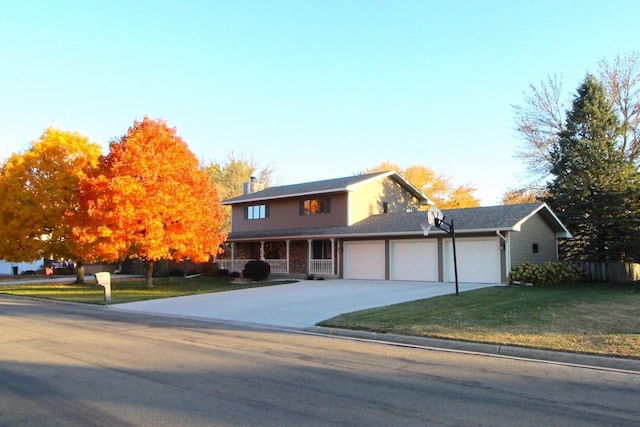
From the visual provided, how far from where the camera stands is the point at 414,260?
24.6m

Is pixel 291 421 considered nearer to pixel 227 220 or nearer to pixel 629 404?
pixel 629 404

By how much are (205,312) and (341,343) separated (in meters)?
6.92

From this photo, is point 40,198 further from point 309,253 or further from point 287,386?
point 287,386

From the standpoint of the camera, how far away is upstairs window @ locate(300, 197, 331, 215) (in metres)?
29.5

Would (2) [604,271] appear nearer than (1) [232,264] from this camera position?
Yes

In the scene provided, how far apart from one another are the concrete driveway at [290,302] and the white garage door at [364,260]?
3.55m

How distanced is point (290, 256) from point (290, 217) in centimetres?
Answer: 261

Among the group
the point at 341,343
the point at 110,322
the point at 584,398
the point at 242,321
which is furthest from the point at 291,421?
the point at 110,322

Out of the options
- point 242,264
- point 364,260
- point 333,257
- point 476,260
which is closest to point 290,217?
point 242,264

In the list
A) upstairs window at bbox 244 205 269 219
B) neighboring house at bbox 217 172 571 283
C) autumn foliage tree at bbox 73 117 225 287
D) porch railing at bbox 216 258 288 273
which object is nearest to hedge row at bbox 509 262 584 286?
neighboring house at bbox 217 172 571 283

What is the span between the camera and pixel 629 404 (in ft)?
18.5

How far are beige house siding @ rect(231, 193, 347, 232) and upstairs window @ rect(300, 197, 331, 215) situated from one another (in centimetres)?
19

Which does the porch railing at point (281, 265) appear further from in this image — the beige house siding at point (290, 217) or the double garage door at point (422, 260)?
the beige house siding at point (290, 217)

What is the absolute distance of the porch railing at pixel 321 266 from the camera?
28.0 metres
